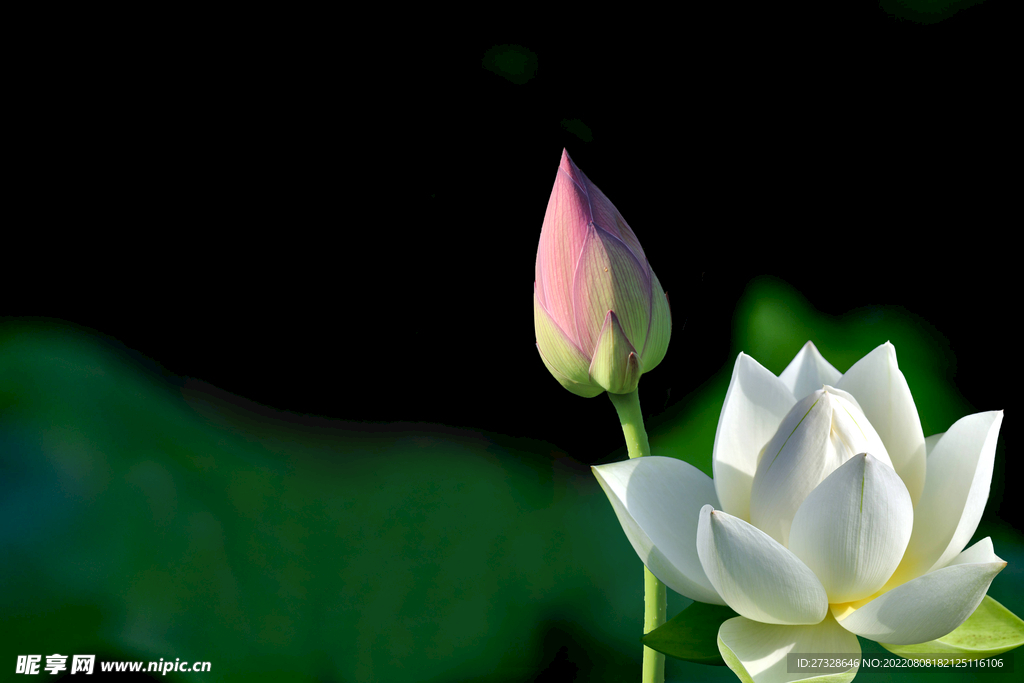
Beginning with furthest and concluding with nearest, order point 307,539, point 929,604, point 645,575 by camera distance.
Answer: point 307,539
point 645,575
point 929,604

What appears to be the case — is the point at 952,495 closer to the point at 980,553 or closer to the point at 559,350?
the point at 980,553

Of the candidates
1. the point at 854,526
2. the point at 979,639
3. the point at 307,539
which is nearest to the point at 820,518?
the point at 854,526

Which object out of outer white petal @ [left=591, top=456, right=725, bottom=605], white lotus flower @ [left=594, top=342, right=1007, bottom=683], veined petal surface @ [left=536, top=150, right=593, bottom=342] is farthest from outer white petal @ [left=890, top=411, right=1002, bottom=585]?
veined petal surface @ [left=536, top=150, right=593, bottom=342]

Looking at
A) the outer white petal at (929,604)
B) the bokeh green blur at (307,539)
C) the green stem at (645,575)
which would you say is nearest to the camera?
the outer white petal at (929,604)

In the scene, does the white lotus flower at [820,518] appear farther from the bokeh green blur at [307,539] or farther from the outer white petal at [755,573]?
the bokeh green blur at [307,539]

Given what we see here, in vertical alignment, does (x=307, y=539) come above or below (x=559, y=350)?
below

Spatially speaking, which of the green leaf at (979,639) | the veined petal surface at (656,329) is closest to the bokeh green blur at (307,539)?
the green leaf at (979,639)
